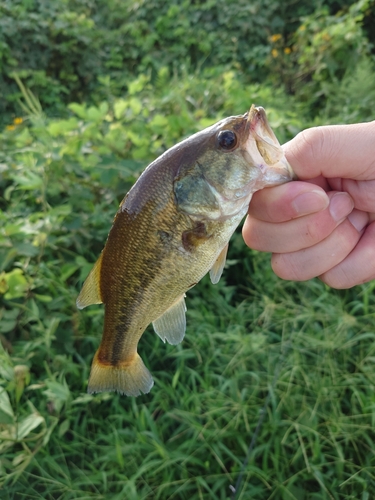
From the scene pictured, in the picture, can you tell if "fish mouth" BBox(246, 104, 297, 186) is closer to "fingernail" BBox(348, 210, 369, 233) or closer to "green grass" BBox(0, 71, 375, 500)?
"fingernail" BBox(348, 210, 369, 233)

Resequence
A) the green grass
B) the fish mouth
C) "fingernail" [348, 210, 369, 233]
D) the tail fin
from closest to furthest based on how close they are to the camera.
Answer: the fish mouth → the tail fin → "fingernail" [348, 210, 369, 233] → the green grass

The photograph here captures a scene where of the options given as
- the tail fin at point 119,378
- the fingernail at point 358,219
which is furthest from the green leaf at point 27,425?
the fingernail at point 358,219

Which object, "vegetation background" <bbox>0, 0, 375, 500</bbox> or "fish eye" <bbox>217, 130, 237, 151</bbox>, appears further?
"vegetation background" <bbox>0, 0, 375, 500</bbox>

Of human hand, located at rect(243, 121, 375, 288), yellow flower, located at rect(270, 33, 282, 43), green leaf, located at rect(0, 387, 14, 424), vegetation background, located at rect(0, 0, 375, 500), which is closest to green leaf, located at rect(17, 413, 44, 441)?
vegetation background, located at rect(0, 0, 375, 500)

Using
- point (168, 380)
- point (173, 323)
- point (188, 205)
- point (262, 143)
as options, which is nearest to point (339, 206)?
point (262, 143)

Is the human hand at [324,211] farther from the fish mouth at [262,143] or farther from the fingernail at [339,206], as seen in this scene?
the fish mouth at [262,143]

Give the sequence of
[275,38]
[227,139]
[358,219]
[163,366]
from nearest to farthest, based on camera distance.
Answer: [227,139], [358,219], [163,366], [275,38]

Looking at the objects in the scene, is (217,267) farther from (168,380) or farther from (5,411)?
(168,380)
